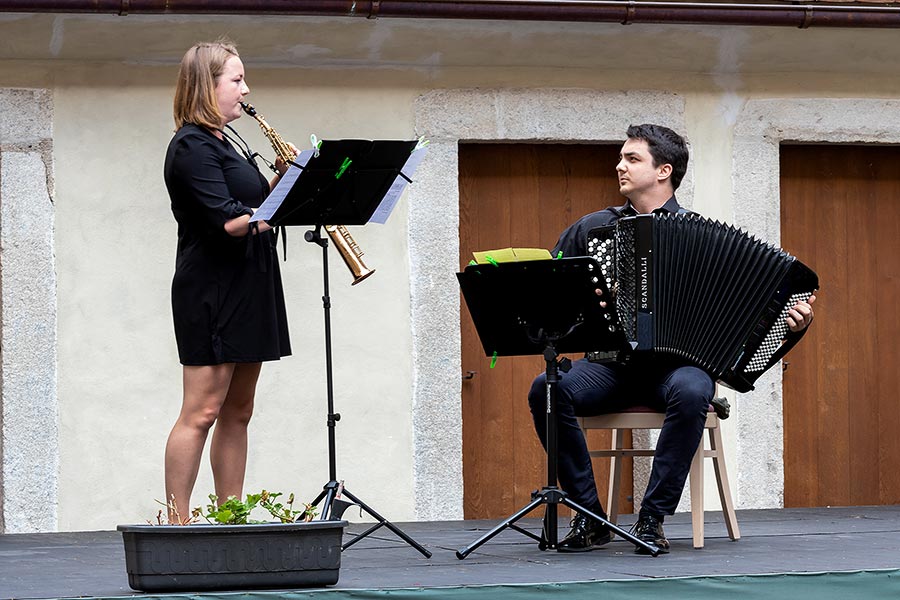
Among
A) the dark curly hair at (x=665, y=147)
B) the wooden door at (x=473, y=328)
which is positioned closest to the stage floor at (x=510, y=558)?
the wooden door at (x=473, y=328)

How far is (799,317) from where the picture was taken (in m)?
5.23

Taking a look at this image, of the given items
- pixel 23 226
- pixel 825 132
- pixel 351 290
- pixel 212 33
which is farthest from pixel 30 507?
pixel 825 132

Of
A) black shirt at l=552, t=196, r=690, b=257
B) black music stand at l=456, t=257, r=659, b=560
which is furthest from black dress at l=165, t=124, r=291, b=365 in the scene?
black shirt at l=552, t=196, r=690, b=257

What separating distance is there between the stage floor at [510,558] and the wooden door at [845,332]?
1129 mm

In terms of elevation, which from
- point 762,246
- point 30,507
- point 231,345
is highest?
point 762,246

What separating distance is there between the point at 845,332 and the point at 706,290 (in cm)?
299

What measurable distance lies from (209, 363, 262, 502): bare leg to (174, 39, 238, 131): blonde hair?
825mm

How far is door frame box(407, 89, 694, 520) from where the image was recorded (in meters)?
7.34

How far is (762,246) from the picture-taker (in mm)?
5277

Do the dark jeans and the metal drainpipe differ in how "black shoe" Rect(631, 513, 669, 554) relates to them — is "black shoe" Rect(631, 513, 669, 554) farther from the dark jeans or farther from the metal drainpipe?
the metal drainpipe

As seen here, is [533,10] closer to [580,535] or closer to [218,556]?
[580,535]

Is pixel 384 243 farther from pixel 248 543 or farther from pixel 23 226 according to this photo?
pixel 248 543

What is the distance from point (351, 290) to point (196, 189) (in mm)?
2533

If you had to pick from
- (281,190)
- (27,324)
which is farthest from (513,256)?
(27,324)
